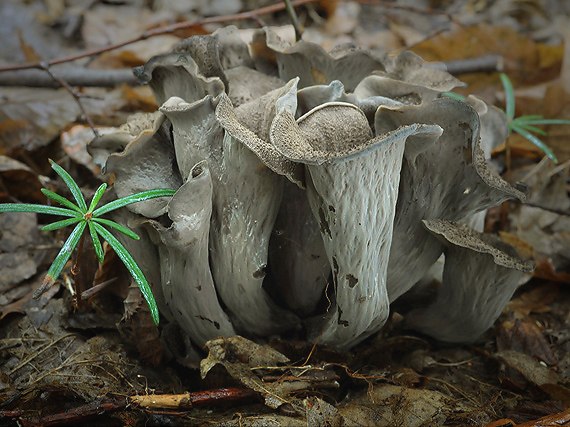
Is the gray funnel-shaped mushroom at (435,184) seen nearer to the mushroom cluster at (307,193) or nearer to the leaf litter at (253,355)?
the mushroom cluster at (307,193)

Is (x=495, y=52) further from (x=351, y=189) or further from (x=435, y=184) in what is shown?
(x=351, y=189)

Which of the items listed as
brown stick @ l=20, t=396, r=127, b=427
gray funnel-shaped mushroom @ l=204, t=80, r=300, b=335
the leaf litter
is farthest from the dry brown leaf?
brown stick @ l=20, t=396, r=127, b=427

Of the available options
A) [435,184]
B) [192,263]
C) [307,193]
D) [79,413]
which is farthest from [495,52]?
[79,413]

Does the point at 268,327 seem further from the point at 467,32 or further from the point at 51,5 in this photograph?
the point at 51,5

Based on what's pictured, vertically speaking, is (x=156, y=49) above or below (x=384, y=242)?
above

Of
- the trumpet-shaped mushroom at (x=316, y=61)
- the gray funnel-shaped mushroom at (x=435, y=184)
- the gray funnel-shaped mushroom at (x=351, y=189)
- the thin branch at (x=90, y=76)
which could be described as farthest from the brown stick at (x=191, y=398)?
the thin branch at (x=90, y=76)

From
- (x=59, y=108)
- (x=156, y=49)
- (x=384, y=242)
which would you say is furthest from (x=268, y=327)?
(x=156, y=49)
